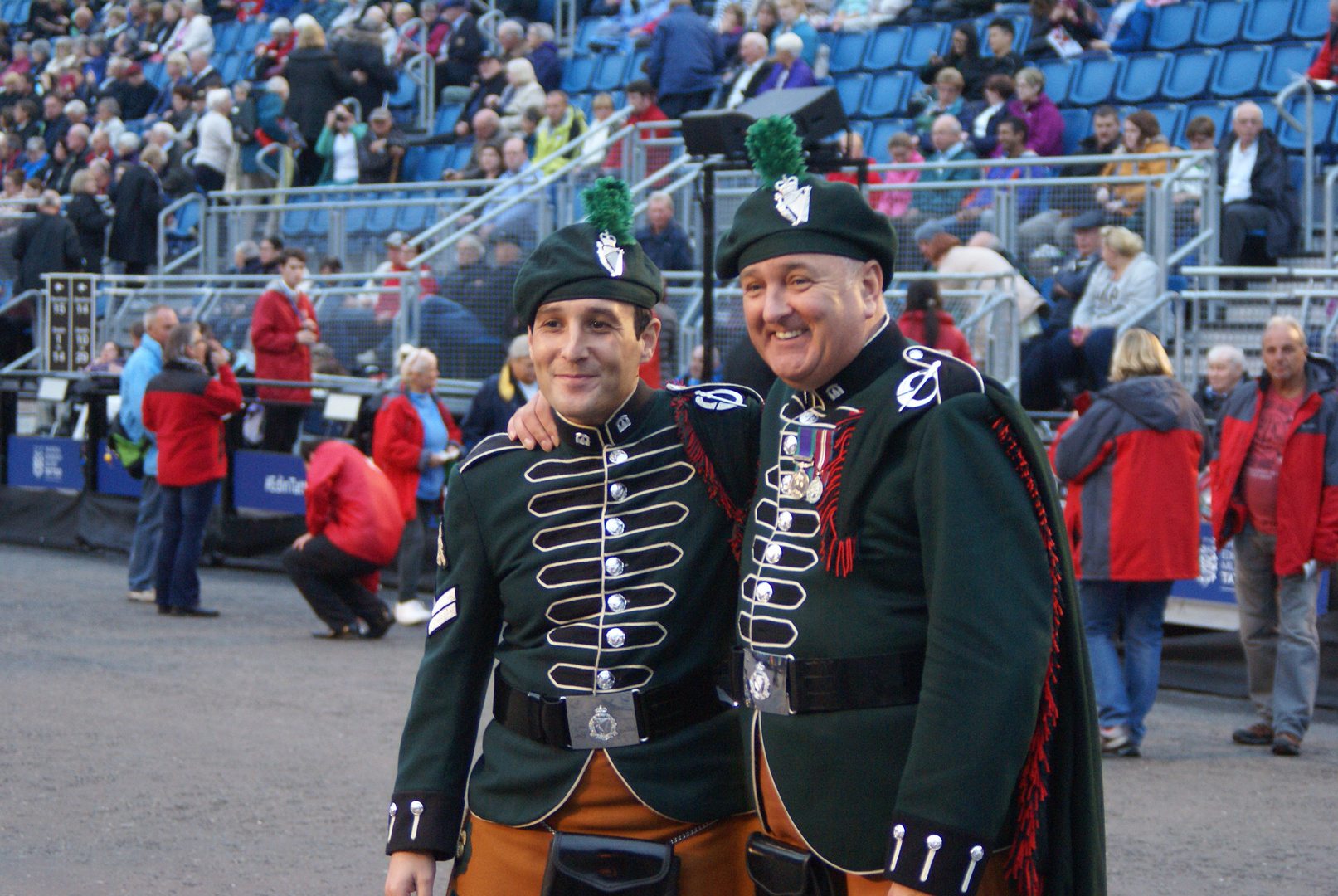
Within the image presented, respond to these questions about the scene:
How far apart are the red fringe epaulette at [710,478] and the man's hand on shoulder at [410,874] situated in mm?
732

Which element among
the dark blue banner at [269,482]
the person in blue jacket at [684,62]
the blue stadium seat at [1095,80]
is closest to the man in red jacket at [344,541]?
the dark blue banner at [269,482]

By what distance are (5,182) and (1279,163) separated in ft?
49.1

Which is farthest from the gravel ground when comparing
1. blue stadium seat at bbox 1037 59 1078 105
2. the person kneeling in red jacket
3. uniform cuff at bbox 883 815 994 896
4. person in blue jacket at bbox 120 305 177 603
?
blue stadium seat at bbox 1037 59 1078 105

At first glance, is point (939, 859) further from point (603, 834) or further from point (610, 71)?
point (610, 71)

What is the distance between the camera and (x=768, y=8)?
44.9 feet

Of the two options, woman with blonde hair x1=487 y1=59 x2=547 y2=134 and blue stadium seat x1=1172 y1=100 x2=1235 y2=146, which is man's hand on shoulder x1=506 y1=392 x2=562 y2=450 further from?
woman with blonde hair x1=487 y1=59 x2=547 y2=134

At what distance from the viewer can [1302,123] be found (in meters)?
11.1

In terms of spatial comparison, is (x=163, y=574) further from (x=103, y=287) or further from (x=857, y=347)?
(x=857, y=347)

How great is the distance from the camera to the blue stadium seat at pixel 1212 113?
11.6 metres

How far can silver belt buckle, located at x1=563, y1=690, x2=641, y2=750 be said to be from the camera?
98.0 inches

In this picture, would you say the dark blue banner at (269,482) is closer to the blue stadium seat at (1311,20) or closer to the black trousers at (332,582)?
the black trousers at (332,582)

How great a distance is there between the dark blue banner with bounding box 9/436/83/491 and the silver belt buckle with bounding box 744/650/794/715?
1140 cm

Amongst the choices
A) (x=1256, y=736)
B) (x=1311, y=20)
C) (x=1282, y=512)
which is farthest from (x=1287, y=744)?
(x=1311, y=20)

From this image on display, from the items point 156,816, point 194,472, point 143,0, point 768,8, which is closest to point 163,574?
point 194,472
